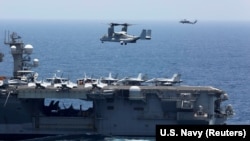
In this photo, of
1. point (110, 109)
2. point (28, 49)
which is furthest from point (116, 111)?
point (28, 49)

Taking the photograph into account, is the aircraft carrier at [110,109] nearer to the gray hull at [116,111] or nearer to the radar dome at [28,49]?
the gray hull at [116,111]

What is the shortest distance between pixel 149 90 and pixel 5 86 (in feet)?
30.8

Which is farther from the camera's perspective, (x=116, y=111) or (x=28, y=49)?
(x=28, y=49)

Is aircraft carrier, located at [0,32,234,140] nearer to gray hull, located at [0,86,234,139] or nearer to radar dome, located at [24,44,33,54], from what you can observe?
gray hull, located at [0,86,234,139]

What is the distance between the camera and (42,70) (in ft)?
278

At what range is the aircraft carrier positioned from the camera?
45250 mm

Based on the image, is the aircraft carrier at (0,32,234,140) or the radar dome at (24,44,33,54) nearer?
the aircraft carrier at (0,32,234,140)

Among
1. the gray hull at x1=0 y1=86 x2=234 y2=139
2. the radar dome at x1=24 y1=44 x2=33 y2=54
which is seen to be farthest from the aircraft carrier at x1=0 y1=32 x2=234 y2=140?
the radar dome at x1=24 y1=44 x2=33 y2=54

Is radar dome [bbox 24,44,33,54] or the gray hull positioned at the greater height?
radar dome [bbox 24,44,33,54]

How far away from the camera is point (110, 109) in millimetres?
46250

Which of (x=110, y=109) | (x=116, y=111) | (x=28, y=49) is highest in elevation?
(x=28, y=49)

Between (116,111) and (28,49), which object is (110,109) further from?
(28,49)

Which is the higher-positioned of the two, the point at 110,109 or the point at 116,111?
the point at 110,109

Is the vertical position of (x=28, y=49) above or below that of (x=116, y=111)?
above
